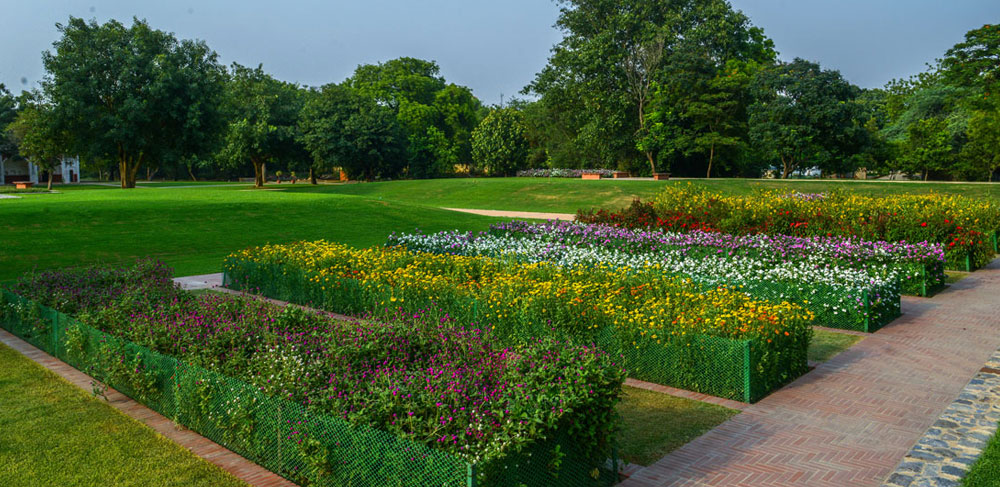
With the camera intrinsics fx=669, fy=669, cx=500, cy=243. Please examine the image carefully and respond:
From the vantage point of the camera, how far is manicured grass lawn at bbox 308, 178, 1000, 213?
110 ft

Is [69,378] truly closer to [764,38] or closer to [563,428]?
[563,428]

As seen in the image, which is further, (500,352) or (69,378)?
(69,378)

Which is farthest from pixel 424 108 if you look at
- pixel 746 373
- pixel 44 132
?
pixel 746 373

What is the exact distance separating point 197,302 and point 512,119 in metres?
54.8

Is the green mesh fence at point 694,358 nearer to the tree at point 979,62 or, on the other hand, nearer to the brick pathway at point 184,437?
the brick pathway at point 184,437

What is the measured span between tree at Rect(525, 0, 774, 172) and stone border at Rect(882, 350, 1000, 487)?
40.5 meters

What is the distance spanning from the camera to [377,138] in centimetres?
5300

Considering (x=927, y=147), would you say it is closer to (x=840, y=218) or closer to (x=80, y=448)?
(x=840, y=218)

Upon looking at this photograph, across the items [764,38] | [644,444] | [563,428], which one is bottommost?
[644,444]

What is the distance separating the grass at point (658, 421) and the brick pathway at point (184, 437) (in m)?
2.89

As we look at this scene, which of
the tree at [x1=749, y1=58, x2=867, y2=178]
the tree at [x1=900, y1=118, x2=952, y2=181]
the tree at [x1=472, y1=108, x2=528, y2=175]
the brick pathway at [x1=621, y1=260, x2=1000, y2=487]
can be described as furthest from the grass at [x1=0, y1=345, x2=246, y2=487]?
the tree at [x1=900, y1=118, x2=952, y2=181]

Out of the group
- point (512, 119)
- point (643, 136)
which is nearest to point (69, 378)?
point (643, 136)

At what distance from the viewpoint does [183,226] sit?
20250 millimetres

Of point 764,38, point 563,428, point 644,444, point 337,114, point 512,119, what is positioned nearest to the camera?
point 563,428
